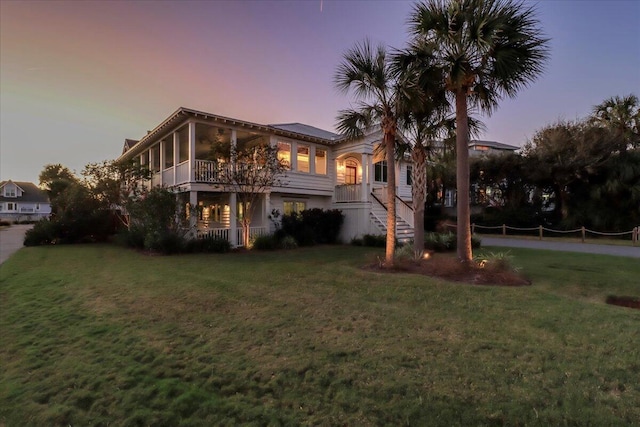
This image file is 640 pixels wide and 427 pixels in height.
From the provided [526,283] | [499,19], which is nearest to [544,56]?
[499,19]

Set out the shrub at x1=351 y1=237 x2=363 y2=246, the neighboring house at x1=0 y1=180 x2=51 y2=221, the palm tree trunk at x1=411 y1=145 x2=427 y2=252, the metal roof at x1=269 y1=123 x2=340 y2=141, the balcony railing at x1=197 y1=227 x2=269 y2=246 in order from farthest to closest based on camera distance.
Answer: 1. the neighboring house at x1=0 y1=180 x2=51 y2=221
2. the metal roof at x1=269 y1=123 x2=340 y2=141
3. the shrub at x1=351 y1=237 x2=363 y2=246
4. the balcony railing at x1=197 y1=227 x2=269 y2=246
5. the palm tree trunk at x1=411 y1=145 x2=427 y2=252

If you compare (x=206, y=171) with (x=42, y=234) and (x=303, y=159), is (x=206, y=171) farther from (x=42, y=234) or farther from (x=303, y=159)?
(x=42, y=234)

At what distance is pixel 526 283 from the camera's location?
23.0 feet

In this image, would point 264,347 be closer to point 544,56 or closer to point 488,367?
point 488,367

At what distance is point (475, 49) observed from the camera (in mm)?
7723

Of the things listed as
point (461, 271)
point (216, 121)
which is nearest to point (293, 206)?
point (216, 121)

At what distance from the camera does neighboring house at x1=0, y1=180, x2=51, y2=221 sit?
4897cm

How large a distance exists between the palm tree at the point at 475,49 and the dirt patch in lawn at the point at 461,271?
0.40m

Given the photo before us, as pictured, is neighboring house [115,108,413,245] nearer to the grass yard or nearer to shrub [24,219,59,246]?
shrub [24,219,59,246]

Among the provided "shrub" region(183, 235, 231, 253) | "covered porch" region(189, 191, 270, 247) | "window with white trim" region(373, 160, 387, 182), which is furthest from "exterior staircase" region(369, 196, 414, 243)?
"shrub" region(183, 235, 231, 253)

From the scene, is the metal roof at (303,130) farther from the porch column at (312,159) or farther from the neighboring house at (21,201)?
the neighboring house at (21,201)

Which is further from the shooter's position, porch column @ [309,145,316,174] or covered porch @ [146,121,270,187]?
porch column @ [309,145,316,174]

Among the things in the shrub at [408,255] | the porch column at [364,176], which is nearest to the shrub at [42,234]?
the porch column at [364,176]

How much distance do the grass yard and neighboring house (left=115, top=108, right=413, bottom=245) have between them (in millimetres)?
7043
